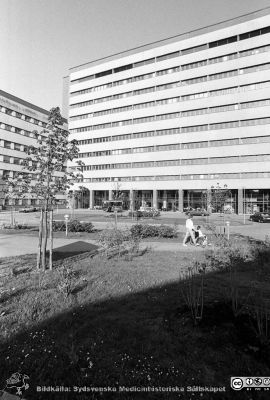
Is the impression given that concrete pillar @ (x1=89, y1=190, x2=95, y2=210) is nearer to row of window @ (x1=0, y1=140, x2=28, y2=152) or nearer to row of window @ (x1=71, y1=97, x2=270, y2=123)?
row of window @ (x1=71, y1=97, x2=270, y2=123)

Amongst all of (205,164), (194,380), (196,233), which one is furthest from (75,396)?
(205,164)

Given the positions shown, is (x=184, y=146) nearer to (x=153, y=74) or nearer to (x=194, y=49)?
(x=153, y=74)

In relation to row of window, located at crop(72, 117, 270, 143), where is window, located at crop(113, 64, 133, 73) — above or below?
above

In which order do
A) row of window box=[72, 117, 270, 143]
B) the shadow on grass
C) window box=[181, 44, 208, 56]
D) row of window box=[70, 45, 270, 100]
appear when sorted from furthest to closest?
window box=[181, 44, 208, 56] < row of window box=[70, 45, 270, 100] < row of window box=[72, 117, 270, 143] < the shadow on grass

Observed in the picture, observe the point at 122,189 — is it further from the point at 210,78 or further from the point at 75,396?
the point at 75,396

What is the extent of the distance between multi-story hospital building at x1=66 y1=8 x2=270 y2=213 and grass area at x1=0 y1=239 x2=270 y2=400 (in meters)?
52.8

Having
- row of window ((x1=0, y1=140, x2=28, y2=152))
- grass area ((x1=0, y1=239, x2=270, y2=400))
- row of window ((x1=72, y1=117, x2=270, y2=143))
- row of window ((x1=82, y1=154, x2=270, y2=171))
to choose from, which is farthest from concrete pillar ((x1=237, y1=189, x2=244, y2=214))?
row of window ((x1=0, y1=140, x2=28, y2=152))

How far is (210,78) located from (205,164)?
19.2 metres

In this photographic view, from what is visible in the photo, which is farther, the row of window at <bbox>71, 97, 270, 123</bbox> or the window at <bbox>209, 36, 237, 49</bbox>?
the window at <bbox>209, 36, 237, 49</bbox>

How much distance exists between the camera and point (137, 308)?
16.6ft

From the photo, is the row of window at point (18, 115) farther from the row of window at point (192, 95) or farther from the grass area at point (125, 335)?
the grass area at point (125, 335)

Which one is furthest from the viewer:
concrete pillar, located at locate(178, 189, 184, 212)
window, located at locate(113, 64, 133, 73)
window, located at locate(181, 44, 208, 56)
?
window, located at locate(113, 64, 133, 73)

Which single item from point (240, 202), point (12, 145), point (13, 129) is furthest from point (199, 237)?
point (13, 129)

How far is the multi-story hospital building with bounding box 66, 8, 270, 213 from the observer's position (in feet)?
176
